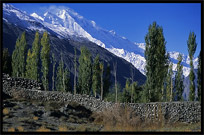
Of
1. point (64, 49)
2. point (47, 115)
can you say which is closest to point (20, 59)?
point (47, 115)

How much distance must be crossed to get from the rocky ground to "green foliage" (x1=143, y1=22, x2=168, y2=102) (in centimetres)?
569

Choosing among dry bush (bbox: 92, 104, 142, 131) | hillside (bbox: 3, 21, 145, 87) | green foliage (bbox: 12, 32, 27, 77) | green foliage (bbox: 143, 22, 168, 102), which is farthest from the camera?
hillside (bbox: 3, 21, 145, 87)

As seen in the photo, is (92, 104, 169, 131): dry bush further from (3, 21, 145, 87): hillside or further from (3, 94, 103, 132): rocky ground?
(3, 21, 145, 87): hillside

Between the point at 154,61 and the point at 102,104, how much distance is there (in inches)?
248

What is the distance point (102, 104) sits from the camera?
56.3ft

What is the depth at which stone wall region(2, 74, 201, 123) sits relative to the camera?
14.5 m

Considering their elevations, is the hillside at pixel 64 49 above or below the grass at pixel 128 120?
above

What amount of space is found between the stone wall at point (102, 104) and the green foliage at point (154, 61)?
14.7 feet

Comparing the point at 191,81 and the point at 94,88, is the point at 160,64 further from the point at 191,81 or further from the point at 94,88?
the point at 94,88

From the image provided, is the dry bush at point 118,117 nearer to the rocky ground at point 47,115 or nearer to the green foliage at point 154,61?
the rocky ground at point 47,115

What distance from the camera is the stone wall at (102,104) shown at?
47.5ft

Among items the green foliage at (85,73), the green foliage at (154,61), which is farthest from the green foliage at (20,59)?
the green foliage at (154,61)

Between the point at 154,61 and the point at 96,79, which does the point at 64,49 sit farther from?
the point at 154,61

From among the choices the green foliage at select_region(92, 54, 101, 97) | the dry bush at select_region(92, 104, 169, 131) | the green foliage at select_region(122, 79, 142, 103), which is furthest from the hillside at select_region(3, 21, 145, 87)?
the dry bush at select_region(92, 104, 169, 131)
